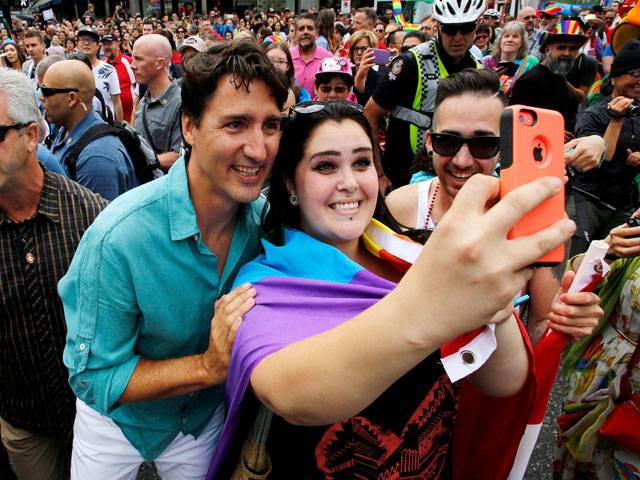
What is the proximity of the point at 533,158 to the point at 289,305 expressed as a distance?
2.23 ft

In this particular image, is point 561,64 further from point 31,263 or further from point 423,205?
point 31,263

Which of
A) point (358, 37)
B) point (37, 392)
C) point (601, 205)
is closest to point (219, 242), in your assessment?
point (37, 392)

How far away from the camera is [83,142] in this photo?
3068 millimetres

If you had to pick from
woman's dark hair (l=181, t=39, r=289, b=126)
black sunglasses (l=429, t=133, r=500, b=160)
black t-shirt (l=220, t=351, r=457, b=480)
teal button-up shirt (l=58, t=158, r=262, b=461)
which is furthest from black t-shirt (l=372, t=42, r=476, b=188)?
black t-shirt (l=220, t=351, r=457, b=480)

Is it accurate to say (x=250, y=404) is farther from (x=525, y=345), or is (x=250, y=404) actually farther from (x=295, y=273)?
(x=525, y=345)

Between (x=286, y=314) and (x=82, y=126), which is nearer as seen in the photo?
(x=286, y=314)

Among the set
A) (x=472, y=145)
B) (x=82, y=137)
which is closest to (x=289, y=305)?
(x=472, y=145)

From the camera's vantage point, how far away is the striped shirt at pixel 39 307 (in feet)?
6.47

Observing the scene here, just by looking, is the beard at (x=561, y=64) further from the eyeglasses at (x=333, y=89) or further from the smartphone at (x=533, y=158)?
the smartphone at (x=533, y=158)

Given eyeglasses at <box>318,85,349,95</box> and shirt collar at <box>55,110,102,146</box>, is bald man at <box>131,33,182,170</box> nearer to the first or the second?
shirt collar at <box>55,110,102,146</box>

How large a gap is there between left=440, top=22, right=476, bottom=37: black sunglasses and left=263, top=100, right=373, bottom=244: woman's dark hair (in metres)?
2.04

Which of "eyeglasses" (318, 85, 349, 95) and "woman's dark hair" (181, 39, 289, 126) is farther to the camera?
"eyeglasses" (318, 85, 349, 95)

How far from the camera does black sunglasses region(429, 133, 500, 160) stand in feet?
6.34

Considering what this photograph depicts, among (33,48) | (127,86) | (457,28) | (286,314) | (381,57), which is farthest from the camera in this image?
(33,48)
